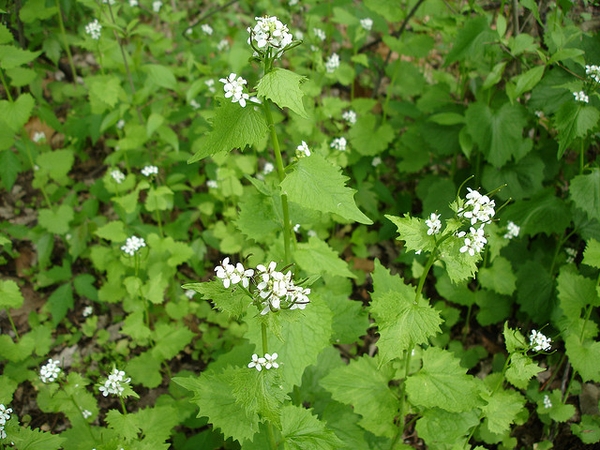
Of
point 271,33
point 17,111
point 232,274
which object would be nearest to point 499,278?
point 232,274

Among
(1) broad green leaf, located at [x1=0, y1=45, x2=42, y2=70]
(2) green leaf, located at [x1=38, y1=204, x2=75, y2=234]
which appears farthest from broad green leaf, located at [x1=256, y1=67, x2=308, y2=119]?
(2) green leaf, located at [x1=38, y1=204, x2=75, y2=234]

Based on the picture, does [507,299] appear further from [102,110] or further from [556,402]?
[102,110]

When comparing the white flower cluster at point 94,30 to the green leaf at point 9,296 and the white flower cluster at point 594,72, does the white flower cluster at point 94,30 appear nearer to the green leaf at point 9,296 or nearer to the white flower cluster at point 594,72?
the green leaf at point 9,296

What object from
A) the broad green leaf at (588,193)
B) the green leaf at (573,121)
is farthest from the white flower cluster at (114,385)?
the broad green leaf at (588,193)

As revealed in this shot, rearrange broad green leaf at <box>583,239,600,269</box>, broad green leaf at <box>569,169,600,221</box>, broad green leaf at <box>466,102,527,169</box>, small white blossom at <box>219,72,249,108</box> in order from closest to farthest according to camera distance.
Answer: small white blossom at <box>219,72,249,108</box> < broad green leaf at <box>583,239,600,269</box> < broad green leaf at <box>569,169,600,221</box> < broad green leaf at <box>466,102,527,169</box>

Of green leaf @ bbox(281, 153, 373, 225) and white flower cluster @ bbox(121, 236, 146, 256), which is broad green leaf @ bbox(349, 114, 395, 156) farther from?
green leaf @ bbox(281, 153, 373, 225)

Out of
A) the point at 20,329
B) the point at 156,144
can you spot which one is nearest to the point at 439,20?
the point at 156,144
